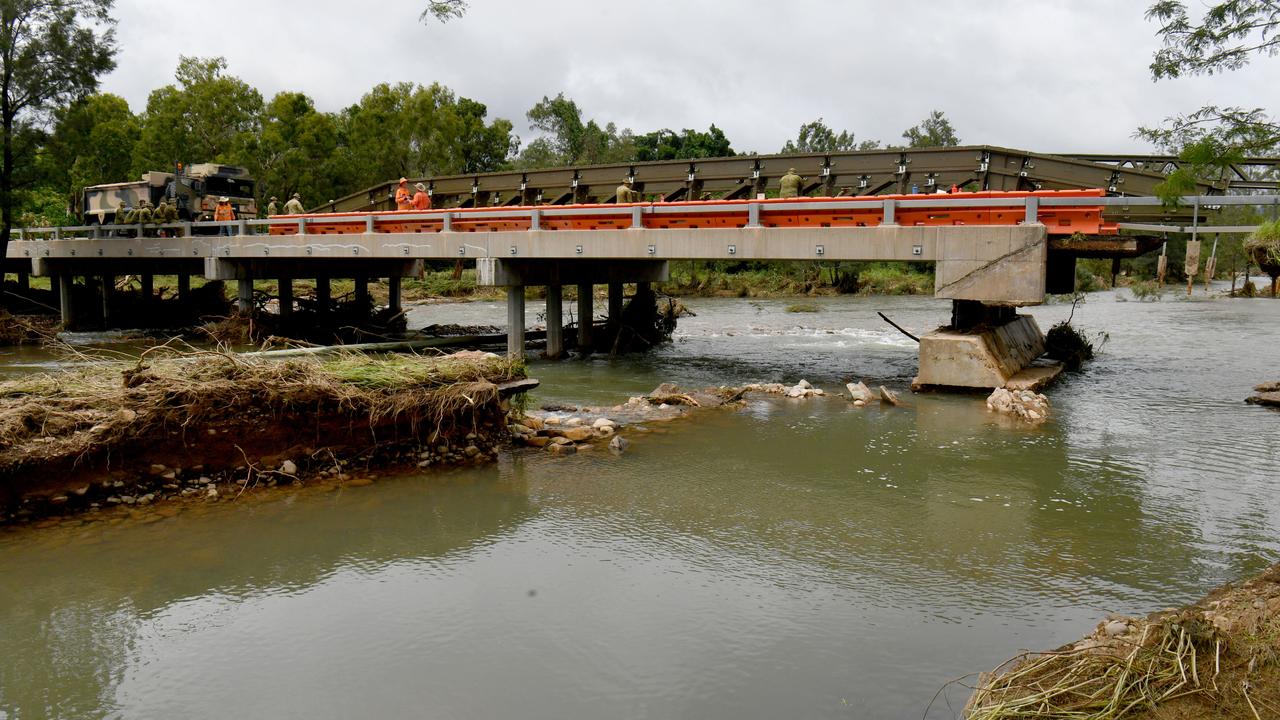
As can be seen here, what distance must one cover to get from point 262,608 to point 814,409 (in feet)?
31.4

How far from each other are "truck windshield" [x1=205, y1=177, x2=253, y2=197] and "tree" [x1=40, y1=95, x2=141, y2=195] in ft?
11.7

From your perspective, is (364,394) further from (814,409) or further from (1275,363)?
(1275,363)

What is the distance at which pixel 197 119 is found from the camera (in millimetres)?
50344

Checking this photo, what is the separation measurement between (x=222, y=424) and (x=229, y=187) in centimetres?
2212

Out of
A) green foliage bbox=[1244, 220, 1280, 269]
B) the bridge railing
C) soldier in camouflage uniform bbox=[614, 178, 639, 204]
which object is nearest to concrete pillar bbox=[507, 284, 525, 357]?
the bridge railing

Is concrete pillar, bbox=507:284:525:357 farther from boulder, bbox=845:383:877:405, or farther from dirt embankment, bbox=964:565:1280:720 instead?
dirt embankment, bbox=964:565:1280:720

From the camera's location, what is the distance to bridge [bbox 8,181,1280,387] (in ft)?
47.8

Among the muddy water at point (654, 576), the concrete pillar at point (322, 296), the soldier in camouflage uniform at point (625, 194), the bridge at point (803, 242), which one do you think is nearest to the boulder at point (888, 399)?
the bridge at point (803, 242)

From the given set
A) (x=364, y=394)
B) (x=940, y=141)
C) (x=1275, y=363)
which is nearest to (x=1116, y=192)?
(x=1275, y=363)

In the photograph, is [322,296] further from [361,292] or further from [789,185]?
[789,185]

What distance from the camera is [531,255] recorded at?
18641 mm

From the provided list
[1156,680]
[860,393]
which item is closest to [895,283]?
[860,393]

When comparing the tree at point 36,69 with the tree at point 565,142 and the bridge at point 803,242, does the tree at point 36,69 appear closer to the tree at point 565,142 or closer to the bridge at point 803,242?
the bridge at point 803,242

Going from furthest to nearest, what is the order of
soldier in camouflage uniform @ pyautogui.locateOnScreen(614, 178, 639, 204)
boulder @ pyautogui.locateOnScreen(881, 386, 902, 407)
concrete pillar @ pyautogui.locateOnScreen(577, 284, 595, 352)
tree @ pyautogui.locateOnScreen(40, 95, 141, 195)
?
tree @ pyautogui.locateOnScreen(40, 95, 141, 195) → concrete pillar @ pyautogui.locateOnScreen(577, 284, 595, 352) → soldier in camouflage uniform @ pyautogui.locateOnScreen(614, 178, 639, 204) → boulder @ pyautogui.locateOnScreen(881, 386, 902, 407)
